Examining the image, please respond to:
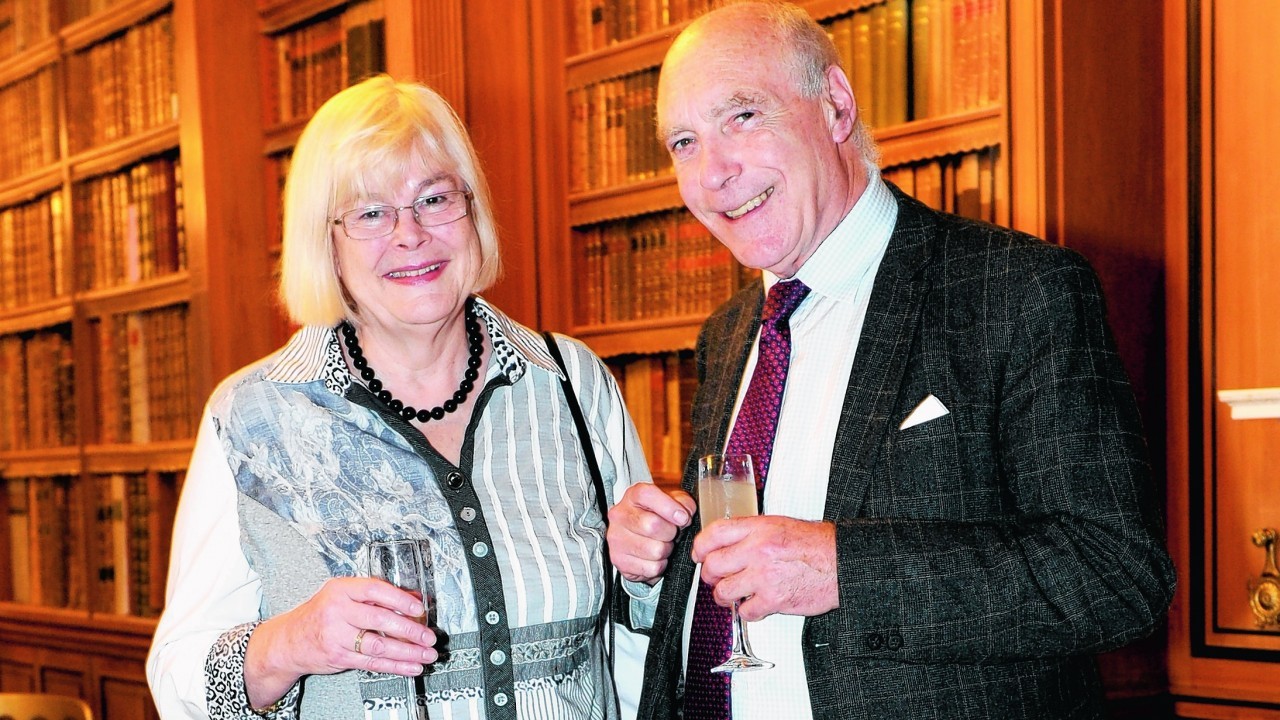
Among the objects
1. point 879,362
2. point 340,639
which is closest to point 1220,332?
point 879,362

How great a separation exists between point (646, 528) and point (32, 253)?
14.2 feet

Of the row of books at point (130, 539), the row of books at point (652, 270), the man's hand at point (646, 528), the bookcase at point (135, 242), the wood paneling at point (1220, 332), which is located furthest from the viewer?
the row of books at point (130, 539)

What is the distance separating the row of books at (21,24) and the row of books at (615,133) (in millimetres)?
2625

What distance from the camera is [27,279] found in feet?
17.2

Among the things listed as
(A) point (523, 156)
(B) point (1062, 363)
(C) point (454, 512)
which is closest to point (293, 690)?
(C) point (454, 512)

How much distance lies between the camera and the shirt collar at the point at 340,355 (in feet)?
6.22

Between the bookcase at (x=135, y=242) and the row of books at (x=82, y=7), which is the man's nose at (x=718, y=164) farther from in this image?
the row of books at (x=82, y=7)

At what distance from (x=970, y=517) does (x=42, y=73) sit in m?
4.66

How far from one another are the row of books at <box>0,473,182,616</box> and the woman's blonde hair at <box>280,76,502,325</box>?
286cm

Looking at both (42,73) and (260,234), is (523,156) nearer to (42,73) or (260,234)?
(260,234)

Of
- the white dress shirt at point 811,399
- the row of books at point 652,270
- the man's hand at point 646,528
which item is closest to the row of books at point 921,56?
the row of books at point 652,270

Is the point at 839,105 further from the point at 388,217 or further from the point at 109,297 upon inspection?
the point at 109,297

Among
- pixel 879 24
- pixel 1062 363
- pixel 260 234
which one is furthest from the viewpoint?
pixel 260 234

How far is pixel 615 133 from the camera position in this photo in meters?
3.55
